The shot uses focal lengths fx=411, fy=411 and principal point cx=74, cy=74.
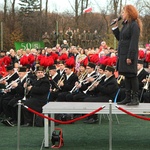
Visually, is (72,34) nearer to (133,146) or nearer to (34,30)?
(34,30)

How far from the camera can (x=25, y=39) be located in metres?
44.3

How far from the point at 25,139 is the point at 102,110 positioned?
2.23m

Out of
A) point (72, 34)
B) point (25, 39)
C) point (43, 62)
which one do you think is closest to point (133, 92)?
point (43, 62)

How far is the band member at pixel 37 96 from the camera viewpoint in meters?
10.6

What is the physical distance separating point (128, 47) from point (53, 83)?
465cm

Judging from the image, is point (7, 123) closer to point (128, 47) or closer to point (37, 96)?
point (37, 96)

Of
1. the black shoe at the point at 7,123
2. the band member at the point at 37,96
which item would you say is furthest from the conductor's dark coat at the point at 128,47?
the black shoe at the point at 7,123

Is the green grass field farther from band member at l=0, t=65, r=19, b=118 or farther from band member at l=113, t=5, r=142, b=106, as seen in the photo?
band member at l=113, t=5, r=142, b=106

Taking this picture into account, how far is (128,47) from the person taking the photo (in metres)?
7.72

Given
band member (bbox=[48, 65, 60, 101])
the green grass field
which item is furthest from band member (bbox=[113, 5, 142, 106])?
band member (bbox=[48, 65, 60, 101])

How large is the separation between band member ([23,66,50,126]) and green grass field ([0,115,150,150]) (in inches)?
17.2

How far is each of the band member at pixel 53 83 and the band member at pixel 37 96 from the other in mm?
974

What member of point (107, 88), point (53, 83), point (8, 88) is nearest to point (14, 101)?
point (8, 88)

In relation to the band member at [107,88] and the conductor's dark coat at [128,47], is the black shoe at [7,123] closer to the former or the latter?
the band member at [107,88]
